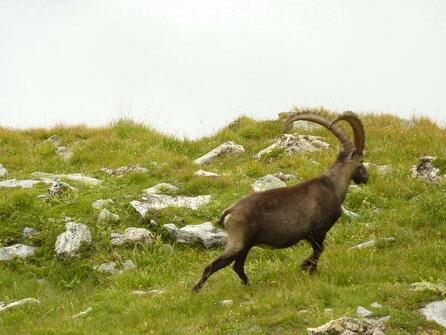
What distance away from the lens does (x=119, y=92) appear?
3831 inches

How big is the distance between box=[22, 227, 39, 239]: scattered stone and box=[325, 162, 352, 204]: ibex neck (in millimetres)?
7329

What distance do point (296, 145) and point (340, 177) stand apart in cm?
843

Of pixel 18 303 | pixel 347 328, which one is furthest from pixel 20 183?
pixel 347 328

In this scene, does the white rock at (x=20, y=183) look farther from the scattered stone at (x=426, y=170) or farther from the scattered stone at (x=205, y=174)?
the scattered stone at (x=426, y=170)

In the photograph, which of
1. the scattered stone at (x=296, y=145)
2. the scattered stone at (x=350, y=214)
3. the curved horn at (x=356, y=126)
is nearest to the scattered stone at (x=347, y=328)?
the curved horn at (x=356, y=126)

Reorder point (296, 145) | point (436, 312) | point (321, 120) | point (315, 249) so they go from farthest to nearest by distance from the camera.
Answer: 1. point (296, 145)
2. point (321, 120)
3. point (315, 249)
4. point (436, 312)

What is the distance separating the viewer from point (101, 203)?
17.7 meters

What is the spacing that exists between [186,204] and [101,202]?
2.14 meters

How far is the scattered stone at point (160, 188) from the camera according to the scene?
61.7 ft

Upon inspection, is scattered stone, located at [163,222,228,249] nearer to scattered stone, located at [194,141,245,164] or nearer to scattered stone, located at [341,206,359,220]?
scattered stone, located at [341,206,359,220]

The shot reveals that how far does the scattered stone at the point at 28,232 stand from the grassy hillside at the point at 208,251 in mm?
132

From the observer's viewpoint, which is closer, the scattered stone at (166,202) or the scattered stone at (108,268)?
the scattered stone at (108,268)

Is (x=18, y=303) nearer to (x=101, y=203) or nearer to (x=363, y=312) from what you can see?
(x=101, y=203)

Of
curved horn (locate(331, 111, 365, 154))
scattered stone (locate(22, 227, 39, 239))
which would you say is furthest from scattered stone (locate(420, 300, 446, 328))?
scattered stone (locate(22, 227, 39, 239))
